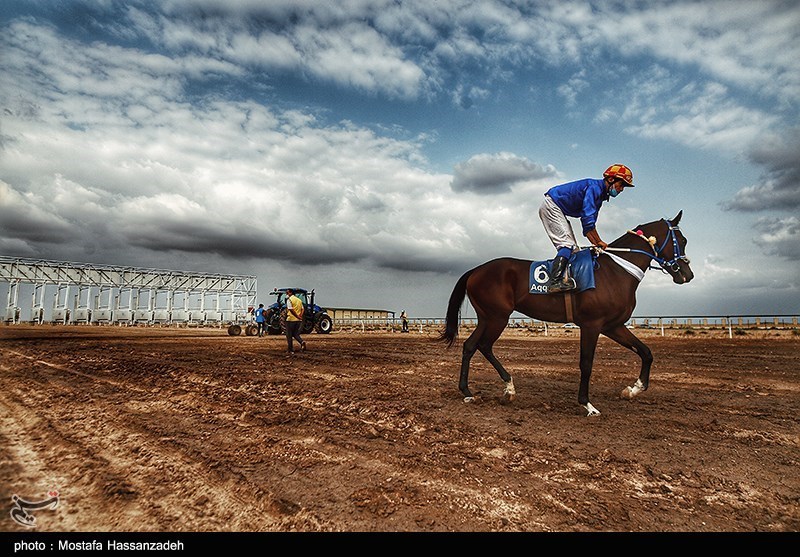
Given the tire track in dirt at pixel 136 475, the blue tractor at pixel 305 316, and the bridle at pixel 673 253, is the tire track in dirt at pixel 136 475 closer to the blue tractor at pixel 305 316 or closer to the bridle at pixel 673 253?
the bridle at pixel 673 253

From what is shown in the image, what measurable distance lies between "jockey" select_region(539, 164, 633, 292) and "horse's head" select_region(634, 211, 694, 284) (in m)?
0.95

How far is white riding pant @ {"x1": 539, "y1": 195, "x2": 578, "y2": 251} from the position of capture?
643cm

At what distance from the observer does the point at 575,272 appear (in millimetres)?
5953

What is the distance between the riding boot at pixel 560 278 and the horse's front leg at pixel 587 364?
0.64 m

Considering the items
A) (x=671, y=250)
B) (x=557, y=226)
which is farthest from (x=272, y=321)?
(x=671, y=250)

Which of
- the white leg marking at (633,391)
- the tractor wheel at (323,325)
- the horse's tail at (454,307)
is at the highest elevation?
the horse's tail at (454,307)

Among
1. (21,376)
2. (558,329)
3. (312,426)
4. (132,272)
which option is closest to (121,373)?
(21,376)

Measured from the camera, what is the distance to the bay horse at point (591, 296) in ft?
19.4

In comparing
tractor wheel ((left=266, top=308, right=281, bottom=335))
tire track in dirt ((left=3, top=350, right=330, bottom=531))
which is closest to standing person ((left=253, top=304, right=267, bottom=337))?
tractor wheel ((left=266, top=308, right=281, bottom=335))

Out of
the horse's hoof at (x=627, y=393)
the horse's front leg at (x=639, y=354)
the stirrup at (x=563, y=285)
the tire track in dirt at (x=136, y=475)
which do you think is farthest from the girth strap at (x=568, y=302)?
the tire track in dirt at (x=136, y=475)

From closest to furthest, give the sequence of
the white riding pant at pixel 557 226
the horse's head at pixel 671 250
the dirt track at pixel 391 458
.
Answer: the dirt track at pixel 391 458
the white riding pant at pixel 557 226
the horse's head at pixel 671 250

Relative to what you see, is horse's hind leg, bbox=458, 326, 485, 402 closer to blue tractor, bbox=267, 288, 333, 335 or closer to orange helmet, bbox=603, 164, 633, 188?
orange helmet, bbox=603, 164, 633, 188

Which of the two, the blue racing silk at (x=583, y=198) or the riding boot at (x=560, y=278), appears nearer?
the riding boot at (x=560, y=278)
